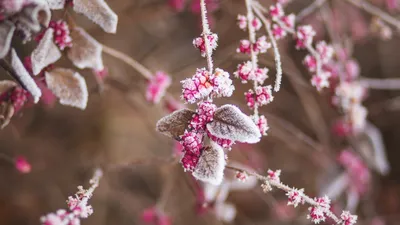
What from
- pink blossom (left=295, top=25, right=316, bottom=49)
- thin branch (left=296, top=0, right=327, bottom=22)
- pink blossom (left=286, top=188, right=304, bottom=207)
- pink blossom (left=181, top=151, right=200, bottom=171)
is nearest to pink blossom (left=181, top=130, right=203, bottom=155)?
pink blossom (left=181, top=151, right=200, bottom=171)

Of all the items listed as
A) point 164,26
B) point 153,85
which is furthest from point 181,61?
point 153,85

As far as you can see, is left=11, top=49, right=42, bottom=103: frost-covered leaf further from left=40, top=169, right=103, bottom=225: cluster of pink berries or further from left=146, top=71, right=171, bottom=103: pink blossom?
left=146, top=71, right=171, bottom=103: pink blossom

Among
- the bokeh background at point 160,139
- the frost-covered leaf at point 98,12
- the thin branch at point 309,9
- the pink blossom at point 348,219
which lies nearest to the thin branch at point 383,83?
the bokeh background at point 160,139

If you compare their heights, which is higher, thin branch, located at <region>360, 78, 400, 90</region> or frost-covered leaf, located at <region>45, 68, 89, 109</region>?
thin branch, located at <region>360, 78, 400, 90</region>

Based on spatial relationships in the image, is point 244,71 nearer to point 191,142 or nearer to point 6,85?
point 191,142

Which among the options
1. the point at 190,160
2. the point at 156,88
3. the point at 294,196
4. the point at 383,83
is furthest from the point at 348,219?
the point at 383,83

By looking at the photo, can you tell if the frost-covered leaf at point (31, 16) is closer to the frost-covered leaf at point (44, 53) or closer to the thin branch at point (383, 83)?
the frost-covered leaf at point (44, 53)
